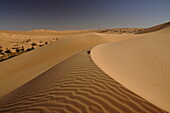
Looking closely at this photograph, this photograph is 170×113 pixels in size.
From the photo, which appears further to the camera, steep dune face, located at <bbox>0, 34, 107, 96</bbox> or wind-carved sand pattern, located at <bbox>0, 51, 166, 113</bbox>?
steep dune face, located at <bbox>0, 34, 107, 96</bbox>

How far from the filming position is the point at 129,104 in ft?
6.28

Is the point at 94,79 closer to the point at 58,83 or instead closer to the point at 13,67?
the point at 58,83

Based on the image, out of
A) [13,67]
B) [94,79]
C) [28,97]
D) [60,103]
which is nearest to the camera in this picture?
[60,103]

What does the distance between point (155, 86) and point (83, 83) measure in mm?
2083

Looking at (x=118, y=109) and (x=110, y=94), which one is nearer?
(x=118, y=109)

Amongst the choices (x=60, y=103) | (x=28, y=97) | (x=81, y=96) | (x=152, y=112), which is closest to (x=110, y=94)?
(x=81, y=96)

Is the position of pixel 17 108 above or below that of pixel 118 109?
below

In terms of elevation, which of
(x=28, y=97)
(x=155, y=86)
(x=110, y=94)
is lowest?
(x=155, y=86)

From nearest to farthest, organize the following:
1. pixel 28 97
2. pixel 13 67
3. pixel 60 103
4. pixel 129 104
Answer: pixel 129 104
pixel 60 103
pixel 28 97
pixel 13 67

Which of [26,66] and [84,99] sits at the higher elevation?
[84,99]

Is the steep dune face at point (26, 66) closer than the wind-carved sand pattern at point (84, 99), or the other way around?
the wind-carved sand pattern at point (84, 99)

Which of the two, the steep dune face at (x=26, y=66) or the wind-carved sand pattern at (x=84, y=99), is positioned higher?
the wind-carved sand pattern at (x=84, y=99)

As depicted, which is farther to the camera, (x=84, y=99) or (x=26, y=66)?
(x=26, y=66)

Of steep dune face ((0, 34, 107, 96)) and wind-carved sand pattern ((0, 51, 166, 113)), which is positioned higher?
wind-carved sand pattern ((0, 51, 166, 113))
